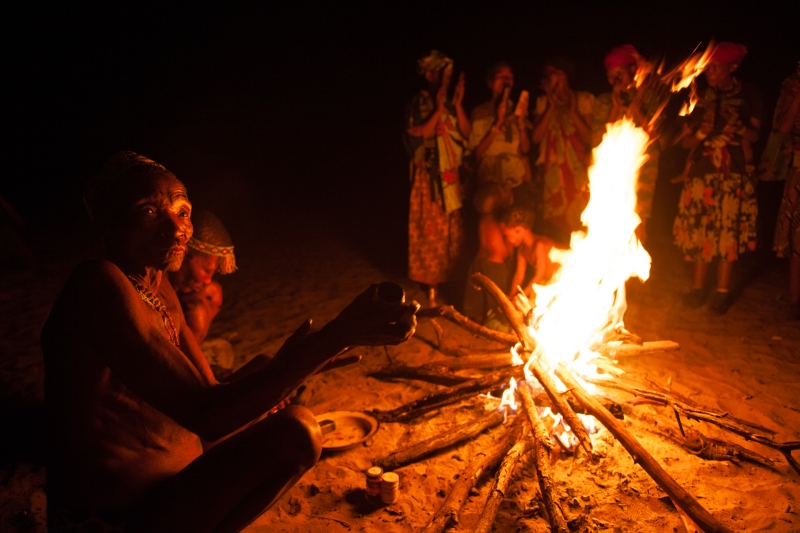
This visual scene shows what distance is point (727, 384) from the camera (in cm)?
445

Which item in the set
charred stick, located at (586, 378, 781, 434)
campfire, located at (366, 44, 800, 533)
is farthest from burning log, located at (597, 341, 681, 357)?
charred stick, located at (586, 378, 781, 434)

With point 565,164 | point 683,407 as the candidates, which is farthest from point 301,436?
point 565,164

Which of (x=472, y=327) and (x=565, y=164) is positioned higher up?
(x=565, y=164)

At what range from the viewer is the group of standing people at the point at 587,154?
5852mm

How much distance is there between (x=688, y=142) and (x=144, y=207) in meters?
6.09

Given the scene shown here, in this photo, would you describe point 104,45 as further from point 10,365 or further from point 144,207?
point 144,207

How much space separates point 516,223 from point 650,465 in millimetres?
3469

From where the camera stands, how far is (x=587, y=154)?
6.25 metres

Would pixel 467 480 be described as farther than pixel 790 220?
No

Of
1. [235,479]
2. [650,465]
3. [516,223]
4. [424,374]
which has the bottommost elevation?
[424,374]

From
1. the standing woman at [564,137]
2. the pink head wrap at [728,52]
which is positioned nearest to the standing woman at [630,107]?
the standing woman at [564,137]

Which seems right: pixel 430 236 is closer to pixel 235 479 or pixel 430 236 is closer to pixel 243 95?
pixel 235 479

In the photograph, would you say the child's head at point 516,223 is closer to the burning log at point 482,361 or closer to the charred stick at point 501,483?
the burning log at point 482,361

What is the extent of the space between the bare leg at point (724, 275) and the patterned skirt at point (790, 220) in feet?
1.66
